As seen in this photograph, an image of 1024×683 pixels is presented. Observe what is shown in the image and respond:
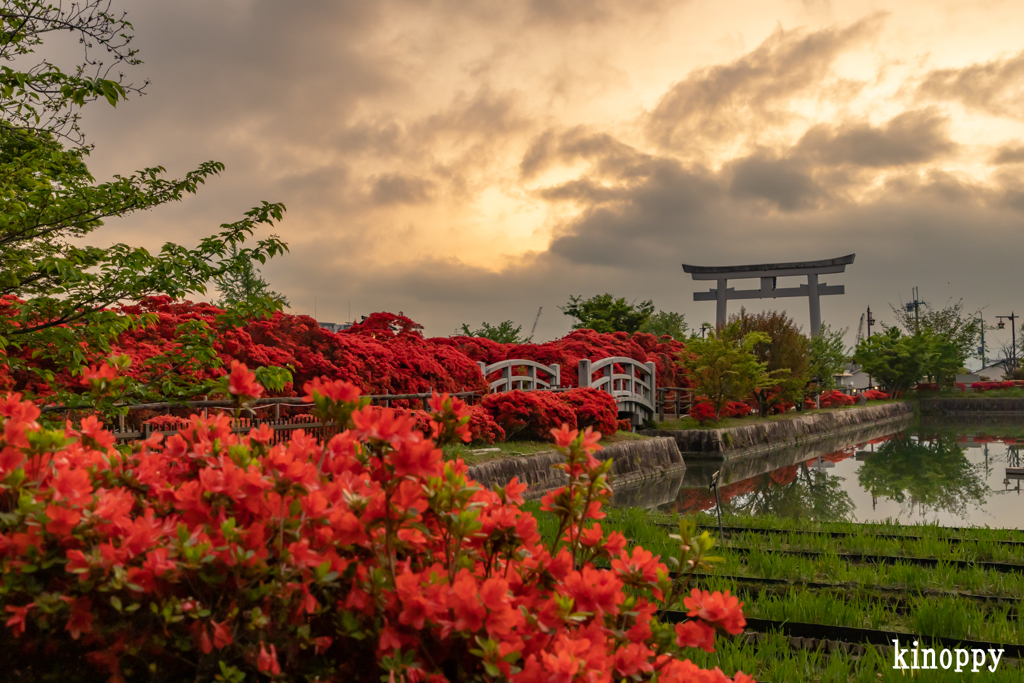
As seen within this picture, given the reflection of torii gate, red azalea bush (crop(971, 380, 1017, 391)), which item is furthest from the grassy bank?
red azalea bush (crop(971, 380, 1017, 391))

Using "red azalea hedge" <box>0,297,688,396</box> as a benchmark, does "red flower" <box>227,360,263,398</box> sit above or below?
below

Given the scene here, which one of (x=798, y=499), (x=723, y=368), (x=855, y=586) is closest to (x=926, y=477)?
(x=798, y=499)

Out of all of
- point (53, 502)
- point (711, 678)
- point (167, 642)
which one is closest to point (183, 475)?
→ point (53, 502)

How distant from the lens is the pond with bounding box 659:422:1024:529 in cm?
1059

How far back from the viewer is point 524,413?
39.4 feet

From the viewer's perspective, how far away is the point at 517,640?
1183 mm

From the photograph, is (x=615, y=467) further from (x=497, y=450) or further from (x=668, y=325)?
(x=668, y=325)

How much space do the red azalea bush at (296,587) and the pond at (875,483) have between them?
303 inches

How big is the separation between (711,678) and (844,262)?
28.2 metres

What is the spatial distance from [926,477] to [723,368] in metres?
5.30

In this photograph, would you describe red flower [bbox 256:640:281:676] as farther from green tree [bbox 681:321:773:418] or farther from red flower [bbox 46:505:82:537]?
green tree [bbox 681:321:773:418]

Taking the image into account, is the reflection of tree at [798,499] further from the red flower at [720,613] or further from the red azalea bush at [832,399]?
the red azalea bush at [832,399]

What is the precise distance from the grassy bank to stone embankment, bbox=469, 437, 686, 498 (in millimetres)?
2593

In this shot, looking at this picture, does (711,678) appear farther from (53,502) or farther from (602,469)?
(53,502)
